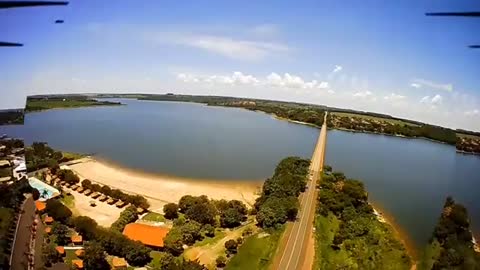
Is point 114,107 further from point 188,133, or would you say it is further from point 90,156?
point 90,156

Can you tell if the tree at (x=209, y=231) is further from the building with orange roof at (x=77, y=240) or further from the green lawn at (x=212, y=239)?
the building with orange roof at (x=77, y=240)

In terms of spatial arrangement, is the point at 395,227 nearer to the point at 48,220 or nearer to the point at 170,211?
the point at 170,211

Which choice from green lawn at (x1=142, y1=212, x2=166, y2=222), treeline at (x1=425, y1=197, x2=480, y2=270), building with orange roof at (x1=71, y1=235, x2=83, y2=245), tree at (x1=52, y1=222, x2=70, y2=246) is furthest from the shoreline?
tree at (x1=52, y1=222, x2=70, y2=246)

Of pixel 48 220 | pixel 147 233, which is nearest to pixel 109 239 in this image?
pixel 147 233

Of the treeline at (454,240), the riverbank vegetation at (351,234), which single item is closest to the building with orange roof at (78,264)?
the riverbank vegetation at (351,234)

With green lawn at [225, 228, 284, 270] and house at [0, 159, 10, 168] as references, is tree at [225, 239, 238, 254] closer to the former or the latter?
green lawn at [225, 228, 284, 270]
